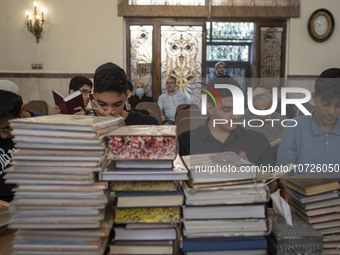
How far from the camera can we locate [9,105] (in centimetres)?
176

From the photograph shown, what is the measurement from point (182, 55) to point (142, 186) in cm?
683

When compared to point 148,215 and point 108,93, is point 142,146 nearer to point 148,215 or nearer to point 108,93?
point 148,215

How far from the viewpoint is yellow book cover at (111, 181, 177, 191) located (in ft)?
3.22

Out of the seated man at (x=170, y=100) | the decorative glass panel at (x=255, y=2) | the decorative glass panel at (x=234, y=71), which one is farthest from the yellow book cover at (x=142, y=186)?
the decorative glass panel at (x=234, y=71)

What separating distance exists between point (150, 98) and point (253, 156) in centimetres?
533

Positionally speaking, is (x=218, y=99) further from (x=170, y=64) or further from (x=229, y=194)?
(x=170, y=64)

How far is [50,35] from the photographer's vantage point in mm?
7371

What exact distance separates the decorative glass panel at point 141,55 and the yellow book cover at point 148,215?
21.9 ft

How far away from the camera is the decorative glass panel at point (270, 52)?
301 inches

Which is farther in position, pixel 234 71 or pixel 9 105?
pixel 234 71

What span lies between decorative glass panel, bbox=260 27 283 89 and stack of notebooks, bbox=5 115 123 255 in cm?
728

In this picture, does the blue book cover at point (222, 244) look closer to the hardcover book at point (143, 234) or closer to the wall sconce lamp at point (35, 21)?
the hardcover book at point (143, 234)

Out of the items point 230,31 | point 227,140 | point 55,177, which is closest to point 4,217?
point 55,177

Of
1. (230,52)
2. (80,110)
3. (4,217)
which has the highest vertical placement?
(230,52)
